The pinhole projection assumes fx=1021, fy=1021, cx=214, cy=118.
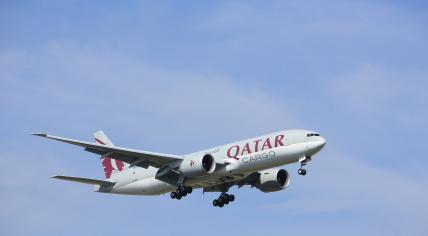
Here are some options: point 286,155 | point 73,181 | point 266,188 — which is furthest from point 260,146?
point 73,181

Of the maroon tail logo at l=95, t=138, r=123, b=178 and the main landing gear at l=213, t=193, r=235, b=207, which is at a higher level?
the maroon tail logo at l=95, t=138, r=123, b=178

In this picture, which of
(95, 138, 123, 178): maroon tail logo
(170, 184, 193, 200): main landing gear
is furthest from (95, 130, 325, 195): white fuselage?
(95, 138, 123, 178): maroon tail logo

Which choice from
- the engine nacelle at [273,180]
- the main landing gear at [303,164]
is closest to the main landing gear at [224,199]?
the engine nacelle at [273,180]

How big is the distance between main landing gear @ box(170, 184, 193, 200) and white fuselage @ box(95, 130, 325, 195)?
398mm

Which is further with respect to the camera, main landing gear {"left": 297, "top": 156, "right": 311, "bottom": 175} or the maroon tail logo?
the maroon tail logo

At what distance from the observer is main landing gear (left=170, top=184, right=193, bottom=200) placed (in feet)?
205

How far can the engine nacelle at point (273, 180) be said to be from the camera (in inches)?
2638

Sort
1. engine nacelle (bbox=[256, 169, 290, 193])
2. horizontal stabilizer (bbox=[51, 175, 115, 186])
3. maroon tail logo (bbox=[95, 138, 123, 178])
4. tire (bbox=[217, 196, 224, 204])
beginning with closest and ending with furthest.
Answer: horizontal stabilizer (bbox=[51, 175, 115, 186]) → engine nacelle (bbox=[256, 169, 290, 193]) → tire (bbox=[217, 196, 224, 204]) → maroon tail logo (bbox=[95, 138, 123, 178])

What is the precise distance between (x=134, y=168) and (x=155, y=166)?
3.59m

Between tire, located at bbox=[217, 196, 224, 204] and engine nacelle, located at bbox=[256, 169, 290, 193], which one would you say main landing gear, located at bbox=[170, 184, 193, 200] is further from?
engine nacelle, located at bbox=[256, 169, 290, 193]

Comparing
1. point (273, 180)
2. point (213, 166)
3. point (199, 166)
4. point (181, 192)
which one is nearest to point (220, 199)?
point (273, 180)

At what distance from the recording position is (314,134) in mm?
60656

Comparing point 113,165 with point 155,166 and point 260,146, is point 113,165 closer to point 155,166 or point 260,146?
point 155,166

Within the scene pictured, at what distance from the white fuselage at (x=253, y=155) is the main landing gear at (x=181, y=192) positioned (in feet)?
1.31
